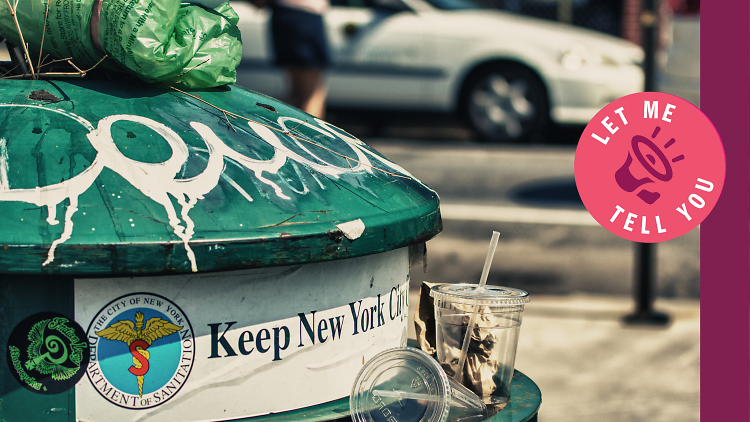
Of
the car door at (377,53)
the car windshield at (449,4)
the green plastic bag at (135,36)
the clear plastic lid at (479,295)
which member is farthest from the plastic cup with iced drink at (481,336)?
the car windshield at (449,4)

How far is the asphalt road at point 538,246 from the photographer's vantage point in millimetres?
5254

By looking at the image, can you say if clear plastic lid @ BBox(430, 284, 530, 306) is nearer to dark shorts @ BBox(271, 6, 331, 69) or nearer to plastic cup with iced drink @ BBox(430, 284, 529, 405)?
plastic cup with iced drink @ BBox(430, 284, 529, 405)

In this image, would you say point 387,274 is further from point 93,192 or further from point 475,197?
point 475,197

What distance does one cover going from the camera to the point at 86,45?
189 centimetres

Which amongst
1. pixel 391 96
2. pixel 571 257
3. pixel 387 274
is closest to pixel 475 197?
pixel 571 257

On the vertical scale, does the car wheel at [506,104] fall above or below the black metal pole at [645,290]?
above

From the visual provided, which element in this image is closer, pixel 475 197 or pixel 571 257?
pixel 571 257

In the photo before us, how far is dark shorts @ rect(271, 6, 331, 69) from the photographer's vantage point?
4.85 meters

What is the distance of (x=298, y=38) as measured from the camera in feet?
16.1

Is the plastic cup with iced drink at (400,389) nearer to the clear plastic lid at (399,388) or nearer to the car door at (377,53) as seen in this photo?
the clear plastic lid at (399,388)

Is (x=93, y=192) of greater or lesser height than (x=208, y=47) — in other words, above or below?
below

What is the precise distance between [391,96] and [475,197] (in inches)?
99.4

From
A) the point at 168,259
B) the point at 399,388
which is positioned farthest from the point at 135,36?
the point at 399,388

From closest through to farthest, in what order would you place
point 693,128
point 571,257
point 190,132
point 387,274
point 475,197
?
point 190,132, point 387,274, point 693,128, point 571,257, point 475,197
